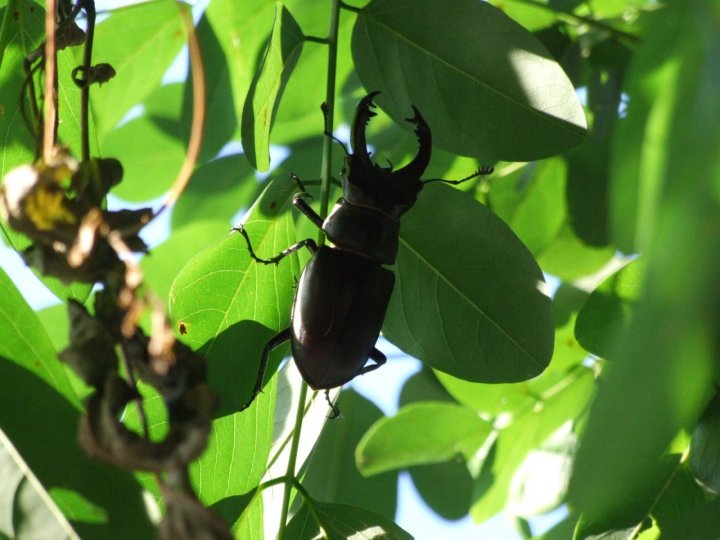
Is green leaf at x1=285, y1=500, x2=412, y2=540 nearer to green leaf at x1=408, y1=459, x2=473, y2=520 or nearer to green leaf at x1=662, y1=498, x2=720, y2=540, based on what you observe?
green leaf at x1=662, y1=498, x2=720, y2=540

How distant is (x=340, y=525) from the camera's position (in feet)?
3.94

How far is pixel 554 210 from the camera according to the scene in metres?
1.75

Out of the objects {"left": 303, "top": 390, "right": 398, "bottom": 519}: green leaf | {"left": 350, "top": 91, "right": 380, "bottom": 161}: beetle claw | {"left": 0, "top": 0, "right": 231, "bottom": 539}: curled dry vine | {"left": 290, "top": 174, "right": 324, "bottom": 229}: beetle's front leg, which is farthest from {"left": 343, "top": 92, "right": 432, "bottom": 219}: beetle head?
{"left": 0, "top": 0, "right": 231, "bottom": 539}: curled dry vine

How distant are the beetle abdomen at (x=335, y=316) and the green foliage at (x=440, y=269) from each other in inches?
1.0

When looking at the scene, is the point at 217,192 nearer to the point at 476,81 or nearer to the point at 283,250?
the point at 283,250

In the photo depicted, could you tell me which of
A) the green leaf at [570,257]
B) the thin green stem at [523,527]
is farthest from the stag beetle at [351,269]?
the thin green stem at [523,527]

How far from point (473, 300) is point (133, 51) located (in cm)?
89

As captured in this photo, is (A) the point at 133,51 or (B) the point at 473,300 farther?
(A) the point at 133,51

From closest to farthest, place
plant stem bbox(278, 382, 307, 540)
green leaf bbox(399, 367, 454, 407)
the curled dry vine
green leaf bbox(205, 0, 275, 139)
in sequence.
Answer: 1. the curled dry vine
2. plant stem bbox(278, 382, 307, 540)
3. green leaf bbox(205, 0, 275, 139)
4. green leaf bbox(399, 367, 454, 407)

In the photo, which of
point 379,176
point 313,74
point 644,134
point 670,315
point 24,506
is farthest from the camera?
point 313,74

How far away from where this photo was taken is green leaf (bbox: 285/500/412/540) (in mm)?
1188

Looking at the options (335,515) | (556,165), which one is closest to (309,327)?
(335,515)

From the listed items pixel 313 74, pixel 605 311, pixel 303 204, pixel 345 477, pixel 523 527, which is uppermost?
pixel 313 74

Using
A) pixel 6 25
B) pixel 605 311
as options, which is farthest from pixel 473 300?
pixel 6 25
